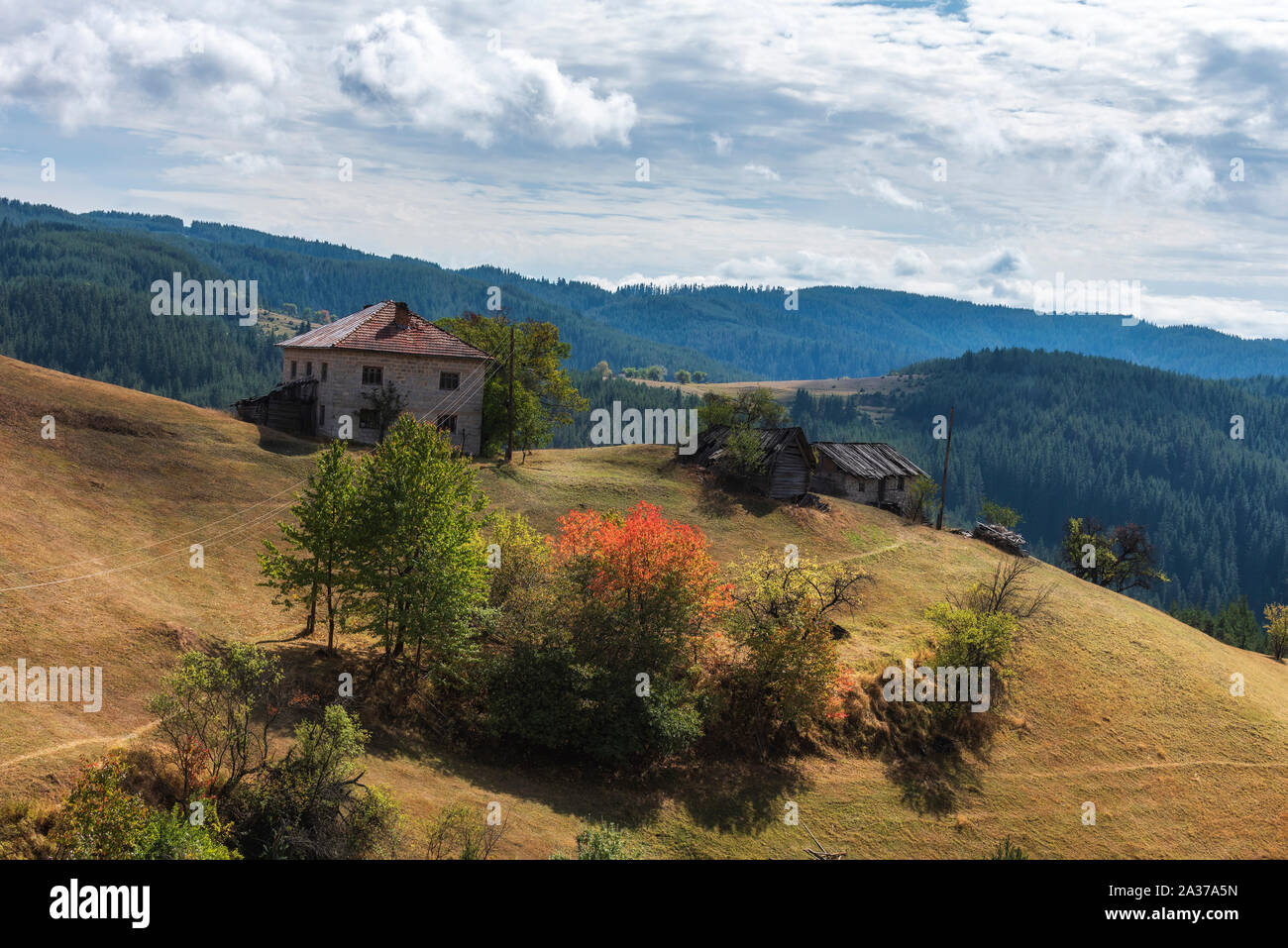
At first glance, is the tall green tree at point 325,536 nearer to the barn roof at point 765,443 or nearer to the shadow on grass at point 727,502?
the shadow on grass at point 727,502

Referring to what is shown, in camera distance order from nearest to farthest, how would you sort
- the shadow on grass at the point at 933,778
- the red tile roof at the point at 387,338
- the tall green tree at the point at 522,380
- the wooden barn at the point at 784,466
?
the shadow on grass at the point at 933,778 < the red tile roof at the point at 387,338 < the wooden barn at the point at 784,466 < the tall green tree at the point at 522,380

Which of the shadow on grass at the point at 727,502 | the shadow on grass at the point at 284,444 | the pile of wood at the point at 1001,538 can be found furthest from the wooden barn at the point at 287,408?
the pile of wood at the point at 1001,538

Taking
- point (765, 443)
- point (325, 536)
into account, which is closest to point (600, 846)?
point (325, 536)

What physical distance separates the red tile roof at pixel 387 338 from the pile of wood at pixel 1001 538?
4838cm

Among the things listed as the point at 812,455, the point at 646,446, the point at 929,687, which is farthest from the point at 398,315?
the point at 929,687

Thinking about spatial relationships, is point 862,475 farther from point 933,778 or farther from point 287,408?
point 287,408

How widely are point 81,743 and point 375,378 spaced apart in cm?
4887

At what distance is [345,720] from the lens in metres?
28.3

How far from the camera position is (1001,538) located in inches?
3216

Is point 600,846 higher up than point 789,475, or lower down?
lower down

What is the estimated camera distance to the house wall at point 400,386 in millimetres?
71562

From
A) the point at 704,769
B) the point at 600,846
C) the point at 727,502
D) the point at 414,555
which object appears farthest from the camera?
the point at 727,502

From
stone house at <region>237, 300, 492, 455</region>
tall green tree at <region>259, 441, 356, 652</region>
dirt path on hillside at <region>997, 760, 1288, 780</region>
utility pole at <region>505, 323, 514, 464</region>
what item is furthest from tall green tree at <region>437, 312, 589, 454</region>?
dirt path on hillside at <region>997, 760, 1288, 780</region>
